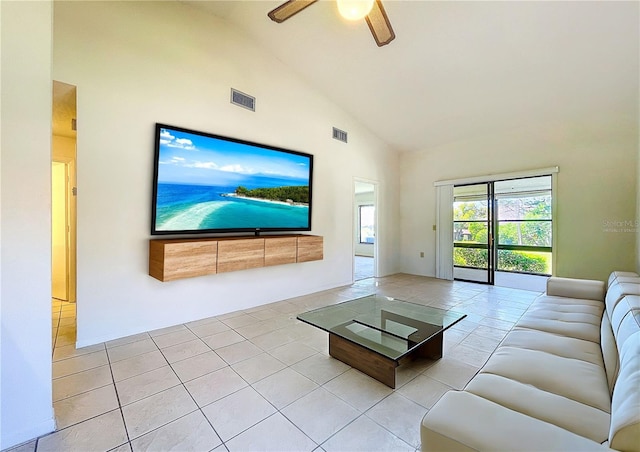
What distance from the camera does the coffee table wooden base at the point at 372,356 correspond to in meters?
1.98

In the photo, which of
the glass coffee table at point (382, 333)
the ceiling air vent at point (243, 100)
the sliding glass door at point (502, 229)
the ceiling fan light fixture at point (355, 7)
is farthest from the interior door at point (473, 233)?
the ceiling fan light fixture at point (355, 7)

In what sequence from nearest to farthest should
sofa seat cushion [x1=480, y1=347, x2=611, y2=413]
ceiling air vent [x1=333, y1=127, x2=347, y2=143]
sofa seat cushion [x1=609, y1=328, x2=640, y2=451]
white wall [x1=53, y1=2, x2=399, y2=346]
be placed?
sofa seat cushion [x1=609, y1=328, x2=640, y2=451]
sofa seat cushion [x1=480, y1=347, x2=611, y2=413]
white wall [x1=53, y1=2, x2=399, y2=346]
ceiling air vent [x1=333, y1=127, x2=347, y2=143]

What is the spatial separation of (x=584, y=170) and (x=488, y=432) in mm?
5158

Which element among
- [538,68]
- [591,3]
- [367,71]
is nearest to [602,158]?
[538,68]

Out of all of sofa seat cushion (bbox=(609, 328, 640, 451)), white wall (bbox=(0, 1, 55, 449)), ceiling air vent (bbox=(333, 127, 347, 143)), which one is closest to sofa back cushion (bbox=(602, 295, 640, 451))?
sofa seat cushion (bbox=(609, 328, 640, 451))

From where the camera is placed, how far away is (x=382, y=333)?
2.29 m

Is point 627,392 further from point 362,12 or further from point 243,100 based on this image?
point 243,100

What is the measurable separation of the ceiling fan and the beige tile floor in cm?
260

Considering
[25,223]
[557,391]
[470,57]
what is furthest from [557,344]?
[470,57]

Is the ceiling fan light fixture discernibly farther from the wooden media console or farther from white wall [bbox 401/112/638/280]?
white wall [bbox 401/112/638/280]

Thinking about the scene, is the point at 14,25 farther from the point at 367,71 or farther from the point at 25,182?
the point at 367,71

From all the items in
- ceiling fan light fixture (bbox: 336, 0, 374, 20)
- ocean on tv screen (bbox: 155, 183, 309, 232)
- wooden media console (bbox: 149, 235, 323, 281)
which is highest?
ceiling fan light fixture (bbox: 336, 0, 374, 20)

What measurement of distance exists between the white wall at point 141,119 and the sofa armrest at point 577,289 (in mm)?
3236

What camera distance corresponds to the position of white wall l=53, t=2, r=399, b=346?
2629 mm
